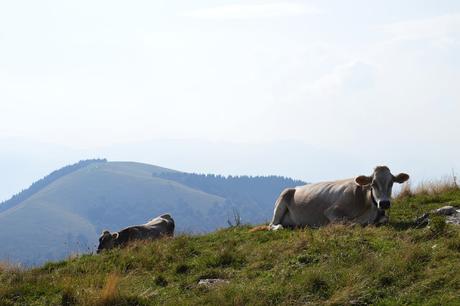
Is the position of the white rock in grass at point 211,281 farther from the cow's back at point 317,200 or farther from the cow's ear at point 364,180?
the cow's ear at point 364,180

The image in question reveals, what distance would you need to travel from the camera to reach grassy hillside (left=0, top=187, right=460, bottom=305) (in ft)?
35.7

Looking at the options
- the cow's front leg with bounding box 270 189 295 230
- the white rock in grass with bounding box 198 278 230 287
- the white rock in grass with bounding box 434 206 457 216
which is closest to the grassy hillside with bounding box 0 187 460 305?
the white rock in grass with bounding box 198 278 230 287

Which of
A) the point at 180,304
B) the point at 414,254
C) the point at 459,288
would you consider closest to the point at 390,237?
the point at 414,254

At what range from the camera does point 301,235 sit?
1490cm

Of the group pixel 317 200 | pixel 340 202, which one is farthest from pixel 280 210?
pixel 340 202

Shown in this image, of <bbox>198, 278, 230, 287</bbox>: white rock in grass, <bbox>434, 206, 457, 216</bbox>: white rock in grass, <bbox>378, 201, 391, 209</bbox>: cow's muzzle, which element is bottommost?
<bbox>198, 278, 230, 287</bbox>: white rock in grass

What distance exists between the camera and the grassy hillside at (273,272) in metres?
10.9

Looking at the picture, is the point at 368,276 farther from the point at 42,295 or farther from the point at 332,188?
the point at 332,188

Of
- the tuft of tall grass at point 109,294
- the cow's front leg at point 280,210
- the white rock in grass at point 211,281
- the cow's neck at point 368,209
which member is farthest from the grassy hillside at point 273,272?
the cow's front leg at point 280,210

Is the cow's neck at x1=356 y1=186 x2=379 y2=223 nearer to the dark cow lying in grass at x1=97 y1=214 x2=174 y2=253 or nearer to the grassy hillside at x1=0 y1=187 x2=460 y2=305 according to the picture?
the grassy hillside at x1=0 y1=187 x2=460 y2=305

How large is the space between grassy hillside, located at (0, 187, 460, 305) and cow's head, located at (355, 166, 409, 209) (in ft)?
2.36

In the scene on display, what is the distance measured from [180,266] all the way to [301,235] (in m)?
2.79

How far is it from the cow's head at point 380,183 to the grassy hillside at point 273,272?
72cm

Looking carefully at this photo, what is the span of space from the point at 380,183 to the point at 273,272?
5.94m
